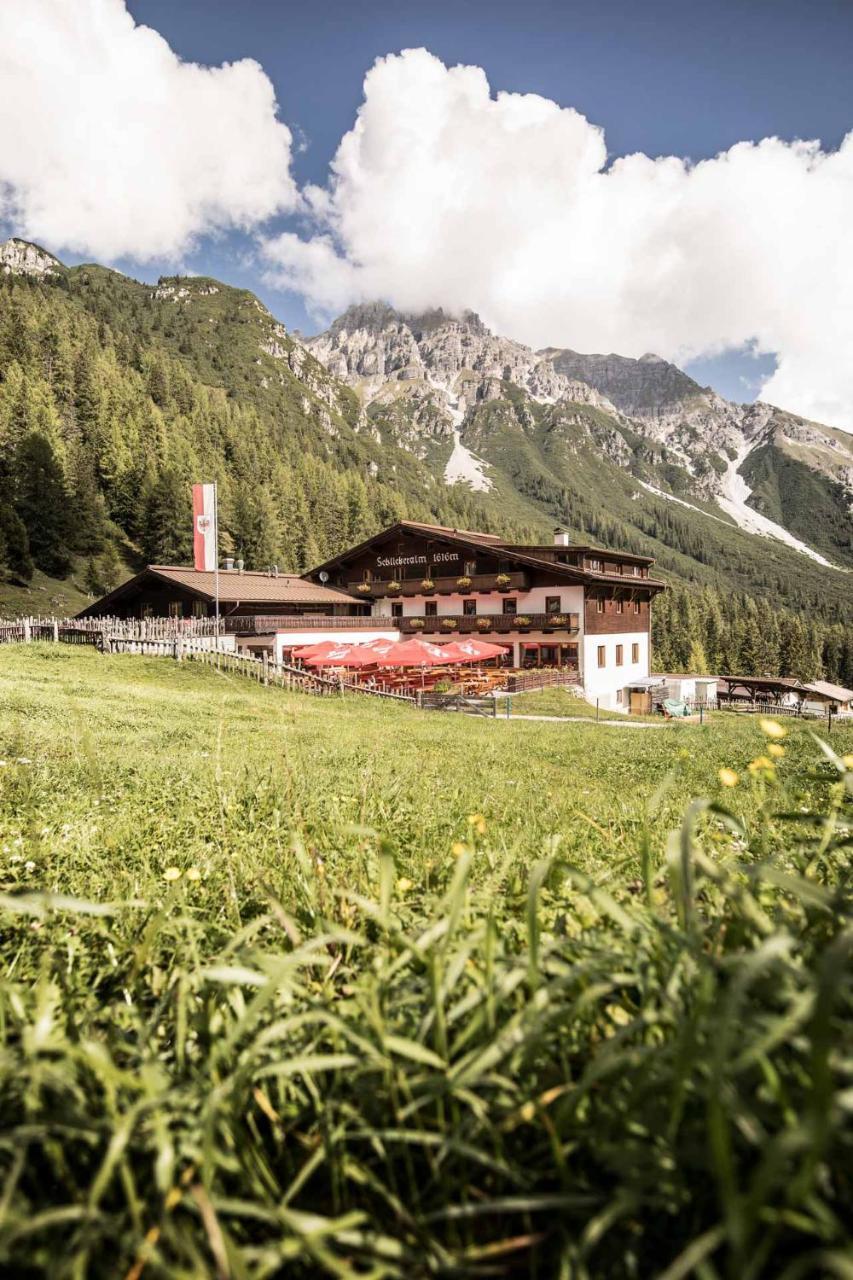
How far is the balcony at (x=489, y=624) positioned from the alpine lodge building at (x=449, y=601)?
2.7 inches

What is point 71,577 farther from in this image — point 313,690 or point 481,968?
Result: point 481,968

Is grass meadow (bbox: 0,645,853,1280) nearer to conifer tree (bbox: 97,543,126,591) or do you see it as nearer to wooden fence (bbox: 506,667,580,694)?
wooden fence (bbox: 506,667,580,694)

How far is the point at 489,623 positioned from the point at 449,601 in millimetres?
4070

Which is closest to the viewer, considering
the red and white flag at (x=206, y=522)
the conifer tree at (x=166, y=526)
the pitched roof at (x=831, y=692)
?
the red and white flag at (x=206, y=522)

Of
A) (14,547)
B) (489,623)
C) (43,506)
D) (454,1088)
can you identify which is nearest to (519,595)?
(489,623)

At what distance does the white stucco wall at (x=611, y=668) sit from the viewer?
125ft

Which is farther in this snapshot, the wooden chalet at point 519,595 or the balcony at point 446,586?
the balcony at point 446,586

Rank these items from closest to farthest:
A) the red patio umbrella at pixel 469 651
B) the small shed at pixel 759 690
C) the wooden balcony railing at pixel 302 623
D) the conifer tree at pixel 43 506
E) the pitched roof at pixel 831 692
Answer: the red patio umbrella at pixel 469 651 → the wooden balcony railing at pixel 302 623 → the pitched roof at pixel 831 692 → the small shed at pixel 759 690 → the conifer tree at pixel 43 506

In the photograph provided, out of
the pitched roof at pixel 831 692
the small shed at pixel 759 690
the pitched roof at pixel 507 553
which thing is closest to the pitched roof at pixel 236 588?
the pitched roof at pixel 507 553

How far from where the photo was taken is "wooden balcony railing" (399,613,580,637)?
37.4 meters

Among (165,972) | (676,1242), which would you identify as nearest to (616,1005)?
(676,1242)

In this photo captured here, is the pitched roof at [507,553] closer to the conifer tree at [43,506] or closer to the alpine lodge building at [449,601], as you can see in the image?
the alpine lodge building at [449,601]

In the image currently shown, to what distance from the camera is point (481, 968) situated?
1479 mm

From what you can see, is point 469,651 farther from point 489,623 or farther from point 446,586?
point 446,586
